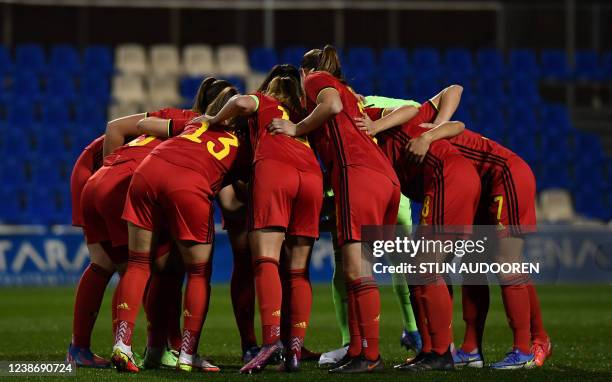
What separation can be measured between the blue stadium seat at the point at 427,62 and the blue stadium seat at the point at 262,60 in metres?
2.89

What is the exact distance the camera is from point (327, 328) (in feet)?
33.5

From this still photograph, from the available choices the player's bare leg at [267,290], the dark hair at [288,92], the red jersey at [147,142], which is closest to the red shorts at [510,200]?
the dark hair at [288,92]

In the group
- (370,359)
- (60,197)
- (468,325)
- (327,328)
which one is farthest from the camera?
(60,197)

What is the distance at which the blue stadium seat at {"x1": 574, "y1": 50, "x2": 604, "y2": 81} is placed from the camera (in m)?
21.8

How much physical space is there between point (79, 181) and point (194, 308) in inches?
61.0

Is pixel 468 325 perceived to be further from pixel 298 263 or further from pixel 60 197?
pixel 60 197

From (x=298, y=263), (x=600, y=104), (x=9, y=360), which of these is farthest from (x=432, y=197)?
(x=600, y=104)

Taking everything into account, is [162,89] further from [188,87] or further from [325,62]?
[325,62]

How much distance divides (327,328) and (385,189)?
162 inches

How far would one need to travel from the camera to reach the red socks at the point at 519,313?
266 inches

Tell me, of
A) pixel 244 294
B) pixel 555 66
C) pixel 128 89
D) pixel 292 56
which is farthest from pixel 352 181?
pixel 555 66

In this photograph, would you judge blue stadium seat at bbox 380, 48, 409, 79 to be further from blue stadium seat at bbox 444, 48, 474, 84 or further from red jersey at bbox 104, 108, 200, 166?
red jersey at bbox 104, 108, 200, 166

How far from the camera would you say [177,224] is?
637 centimetres

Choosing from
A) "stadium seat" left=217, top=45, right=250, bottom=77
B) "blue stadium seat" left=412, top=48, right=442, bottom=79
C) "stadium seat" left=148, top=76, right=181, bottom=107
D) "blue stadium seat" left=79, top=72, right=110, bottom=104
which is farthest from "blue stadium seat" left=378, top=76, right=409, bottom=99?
"blue stadium seat" left=79, top=72, right=110, bottom=104
